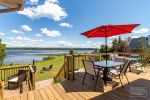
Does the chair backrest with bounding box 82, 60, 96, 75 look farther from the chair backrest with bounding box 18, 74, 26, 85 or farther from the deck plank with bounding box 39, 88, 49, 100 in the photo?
the chair backrest with bounding box 18, 74, 26, 85

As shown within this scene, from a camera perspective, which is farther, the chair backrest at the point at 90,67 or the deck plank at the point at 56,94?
the chair backrest at the point at 90,67

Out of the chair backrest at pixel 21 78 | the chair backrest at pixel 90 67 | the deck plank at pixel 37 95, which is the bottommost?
the chair backrest at pixel 21 78

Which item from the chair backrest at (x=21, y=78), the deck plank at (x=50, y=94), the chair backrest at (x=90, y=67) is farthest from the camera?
the chair backrest at (x=21, y=78)

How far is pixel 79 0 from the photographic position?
15.8 metres

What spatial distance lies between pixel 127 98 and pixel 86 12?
1598 centimetres

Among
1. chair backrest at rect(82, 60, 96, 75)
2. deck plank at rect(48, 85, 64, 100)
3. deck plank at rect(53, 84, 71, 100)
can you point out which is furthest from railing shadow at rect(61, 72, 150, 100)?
chair backrest at rect(82, 60, 96, 75)

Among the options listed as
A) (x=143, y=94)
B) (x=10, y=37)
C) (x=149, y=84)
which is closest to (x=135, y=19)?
(x=149, y=84)

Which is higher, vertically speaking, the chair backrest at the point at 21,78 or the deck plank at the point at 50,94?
the deck plank at the point at 50,94

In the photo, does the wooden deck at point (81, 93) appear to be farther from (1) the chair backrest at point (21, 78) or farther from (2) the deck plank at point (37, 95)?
(1) the chair backrest at point (21, 78)

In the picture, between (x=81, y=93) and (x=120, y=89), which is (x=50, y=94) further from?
(x=120, y=89)

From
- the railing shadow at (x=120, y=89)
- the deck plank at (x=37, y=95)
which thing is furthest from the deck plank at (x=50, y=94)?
the railing shadow at (x=120, y=89)

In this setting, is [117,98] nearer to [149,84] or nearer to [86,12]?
[149,84]

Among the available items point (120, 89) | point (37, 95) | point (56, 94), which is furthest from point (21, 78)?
point (120, 89)

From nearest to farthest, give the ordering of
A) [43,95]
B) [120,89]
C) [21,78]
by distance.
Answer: [43,95] → [120,89] → [21,78]
